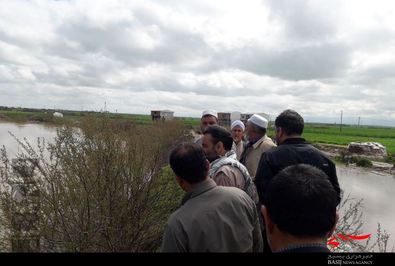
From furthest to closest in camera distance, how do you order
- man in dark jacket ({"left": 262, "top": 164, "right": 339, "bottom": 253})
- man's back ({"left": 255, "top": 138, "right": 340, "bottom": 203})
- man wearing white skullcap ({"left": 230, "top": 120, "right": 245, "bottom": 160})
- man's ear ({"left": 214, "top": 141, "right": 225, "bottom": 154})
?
man wearing white skullcap ({"left": 230, "top": 120, "right": 245, "bottom": 160}) < man's ear ({"left": 214, "top": 141, "right": 225, "bottom": 154}) < man's back ({"left": 255, "top": 138, "right": 340, "bottom": 203}) < man in dark jacket ({"left": 262, "top": 164, "right": 339, "bottom": 253})

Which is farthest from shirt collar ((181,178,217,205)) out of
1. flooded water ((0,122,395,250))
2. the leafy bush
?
flooded water ((0,122,395,250))

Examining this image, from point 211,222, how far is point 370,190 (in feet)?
64.5

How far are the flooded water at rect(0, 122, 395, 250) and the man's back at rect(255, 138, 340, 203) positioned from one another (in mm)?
5130

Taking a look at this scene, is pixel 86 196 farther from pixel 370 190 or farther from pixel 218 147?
pixel 370 190

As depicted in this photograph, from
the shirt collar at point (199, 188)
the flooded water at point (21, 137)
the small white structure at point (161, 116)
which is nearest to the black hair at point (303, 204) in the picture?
the shirt collar at point (199, 188)

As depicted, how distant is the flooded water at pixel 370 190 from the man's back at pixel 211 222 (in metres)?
5.60

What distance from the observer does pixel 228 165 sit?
2.82 m

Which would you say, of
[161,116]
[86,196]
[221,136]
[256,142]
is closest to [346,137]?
[161,116]

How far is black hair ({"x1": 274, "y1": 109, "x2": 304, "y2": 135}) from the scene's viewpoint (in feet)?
10.5

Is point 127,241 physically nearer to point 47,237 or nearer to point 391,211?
point 47,237

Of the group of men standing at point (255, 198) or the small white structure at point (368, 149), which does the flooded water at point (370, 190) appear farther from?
the small white structure at point (368, 149)

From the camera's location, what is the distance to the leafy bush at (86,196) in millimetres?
4625

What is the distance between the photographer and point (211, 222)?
1.91 m

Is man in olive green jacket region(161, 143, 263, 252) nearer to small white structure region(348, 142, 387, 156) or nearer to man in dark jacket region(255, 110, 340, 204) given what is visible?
man in dark jacket region(255, 110, 340, 204)
